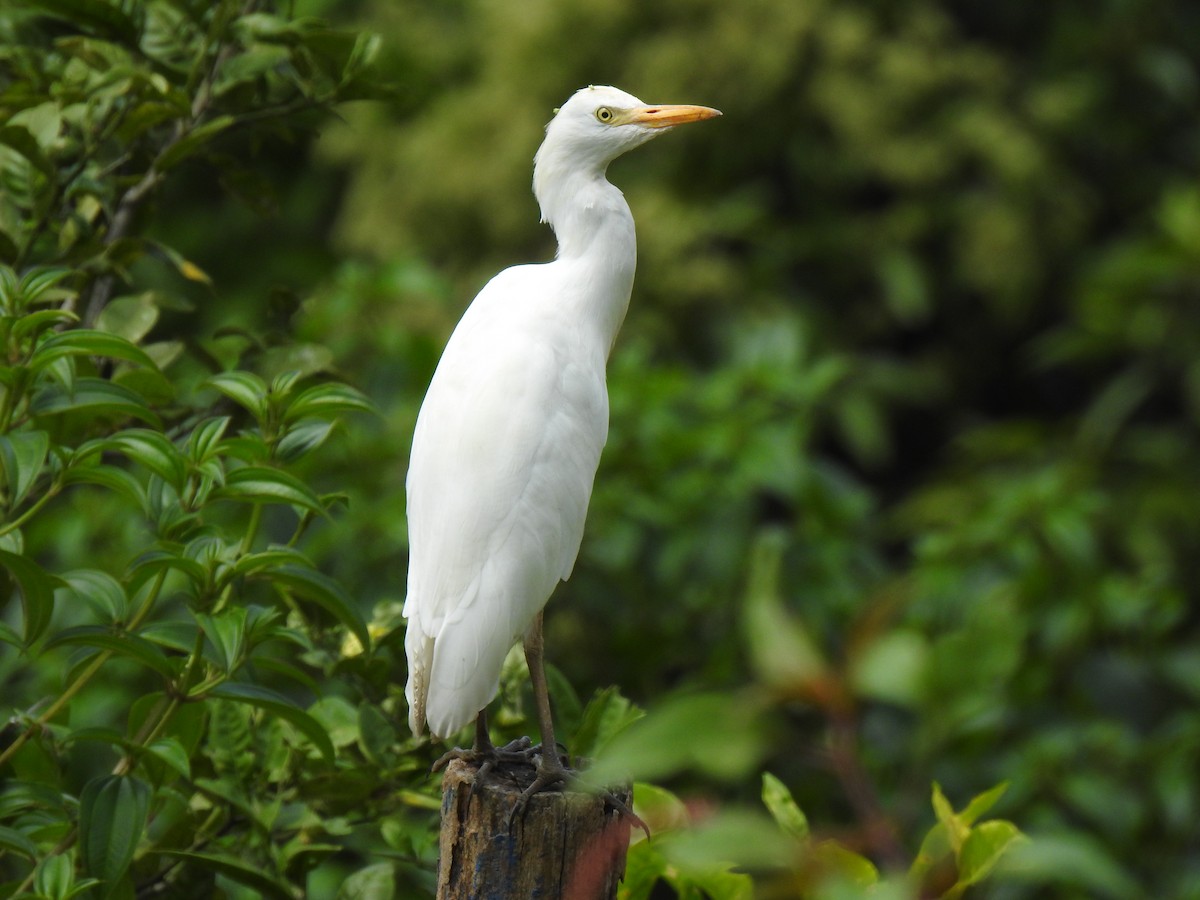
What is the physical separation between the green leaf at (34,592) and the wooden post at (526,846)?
2.15 ft

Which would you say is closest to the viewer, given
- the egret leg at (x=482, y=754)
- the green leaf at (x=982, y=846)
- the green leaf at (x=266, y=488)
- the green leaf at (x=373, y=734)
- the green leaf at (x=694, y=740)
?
the green leaf at (x=694, y=740)

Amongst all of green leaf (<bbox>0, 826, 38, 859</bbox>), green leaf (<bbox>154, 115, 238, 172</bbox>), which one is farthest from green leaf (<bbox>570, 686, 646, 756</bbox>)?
green leaf (<bbox>154, 115, 238, 172</bbox>)

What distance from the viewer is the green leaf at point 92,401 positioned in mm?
1984

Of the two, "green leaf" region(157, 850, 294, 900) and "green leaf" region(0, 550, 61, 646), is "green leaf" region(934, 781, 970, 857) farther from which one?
"green leaf" region(0, 550, 61, 646)

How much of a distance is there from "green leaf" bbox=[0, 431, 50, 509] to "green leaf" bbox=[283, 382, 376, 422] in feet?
1.27

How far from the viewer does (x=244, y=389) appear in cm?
214

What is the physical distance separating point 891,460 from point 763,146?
1.87 metres

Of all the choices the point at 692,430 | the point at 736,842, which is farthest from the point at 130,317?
the point at 692,430

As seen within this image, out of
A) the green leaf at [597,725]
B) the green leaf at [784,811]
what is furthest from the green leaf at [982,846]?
the green leaf at [597,725]

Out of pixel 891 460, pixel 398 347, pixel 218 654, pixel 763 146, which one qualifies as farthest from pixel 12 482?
pixel 891 460

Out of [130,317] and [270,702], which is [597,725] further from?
[130,317]

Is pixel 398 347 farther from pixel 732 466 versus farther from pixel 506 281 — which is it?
pixel 506 281

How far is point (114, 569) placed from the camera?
13.2ft

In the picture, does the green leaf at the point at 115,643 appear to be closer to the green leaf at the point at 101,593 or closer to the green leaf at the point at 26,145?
the green leaf at the point at 101,593
